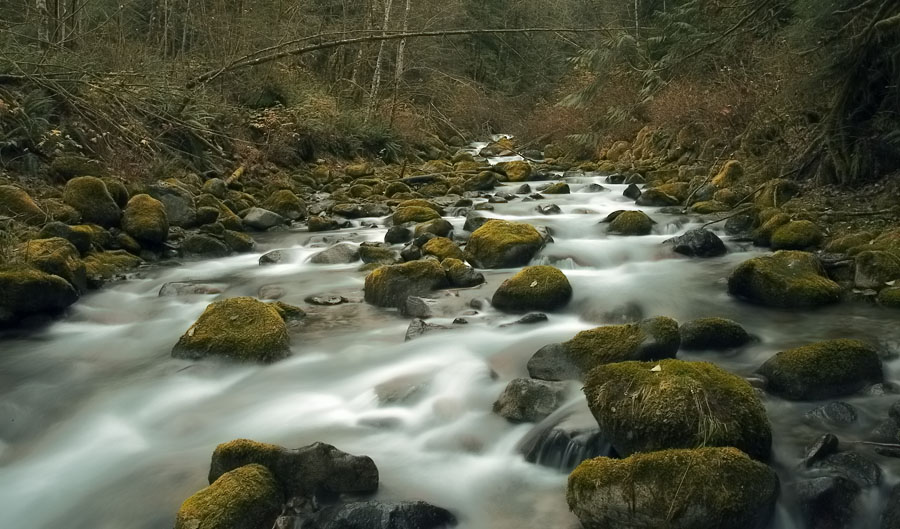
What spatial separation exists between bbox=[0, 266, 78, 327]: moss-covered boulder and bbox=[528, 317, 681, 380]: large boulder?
16.6ft

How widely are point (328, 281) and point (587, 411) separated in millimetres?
5295

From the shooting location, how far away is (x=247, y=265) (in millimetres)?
10414

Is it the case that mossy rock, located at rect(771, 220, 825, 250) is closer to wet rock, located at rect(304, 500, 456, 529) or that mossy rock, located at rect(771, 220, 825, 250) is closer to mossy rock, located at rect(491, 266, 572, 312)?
mossy rock, located at rect(491, 266, 572, 312)

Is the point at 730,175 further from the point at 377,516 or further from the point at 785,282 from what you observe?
the point at 377,516

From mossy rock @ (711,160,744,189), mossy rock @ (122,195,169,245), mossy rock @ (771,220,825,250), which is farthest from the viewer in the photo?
mossy rock @ (711,160,744,189)

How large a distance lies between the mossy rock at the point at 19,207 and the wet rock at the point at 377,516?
671 centimetres

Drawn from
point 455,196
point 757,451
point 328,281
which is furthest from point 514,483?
point 455,196

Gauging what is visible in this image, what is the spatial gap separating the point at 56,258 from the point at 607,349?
5961mm

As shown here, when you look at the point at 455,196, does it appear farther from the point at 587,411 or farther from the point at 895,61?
the point at 587,411

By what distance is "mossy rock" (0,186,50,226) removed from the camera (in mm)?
8586

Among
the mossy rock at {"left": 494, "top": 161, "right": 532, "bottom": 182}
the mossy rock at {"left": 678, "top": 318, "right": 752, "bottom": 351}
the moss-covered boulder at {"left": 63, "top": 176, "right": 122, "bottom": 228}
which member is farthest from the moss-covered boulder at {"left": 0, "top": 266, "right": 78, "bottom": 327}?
the mossy rock at {"left": 494, "top": 161, "right": 532, "bottom": 182}

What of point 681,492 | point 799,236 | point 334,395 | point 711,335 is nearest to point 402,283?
point 334,395

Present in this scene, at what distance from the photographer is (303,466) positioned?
13.4ft

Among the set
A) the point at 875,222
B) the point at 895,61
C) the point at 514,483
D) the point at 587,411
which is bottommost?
the point at 514,483
